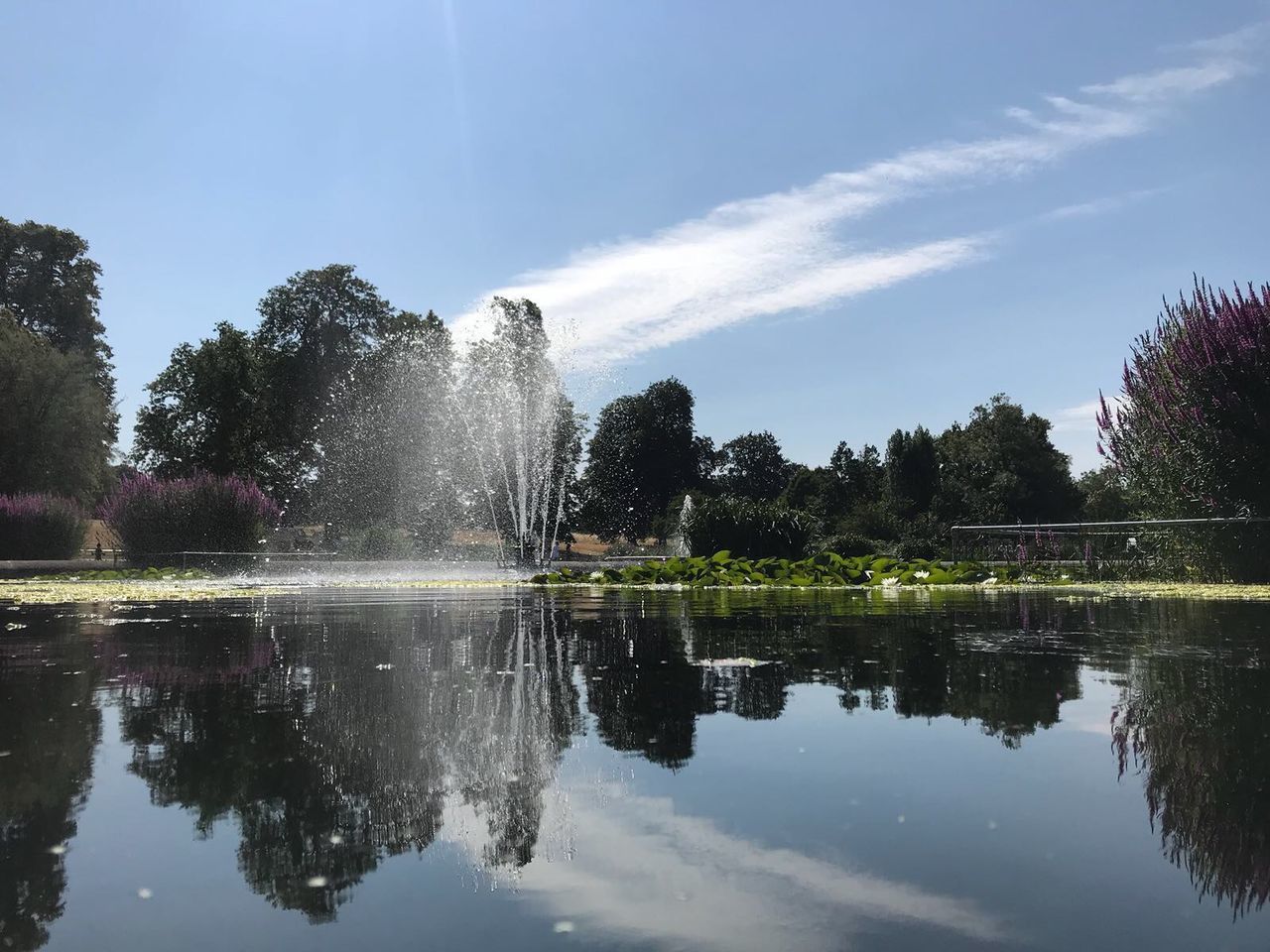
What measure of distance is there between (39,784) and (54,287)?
7220 cm

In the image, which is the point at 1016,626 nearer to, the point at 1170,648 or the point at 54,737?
the point at 1170,648

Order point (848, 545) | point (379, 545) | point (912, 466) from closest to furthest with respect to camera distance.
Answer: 1. point (848, 545)
2. point (379, 545)
3. point (912, 466)

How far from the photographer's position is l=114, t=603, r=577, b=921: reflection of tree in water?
3.29m

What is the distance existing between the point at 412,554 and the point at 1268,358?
33606 mm

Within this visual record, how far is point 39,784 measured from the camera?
13.6ft

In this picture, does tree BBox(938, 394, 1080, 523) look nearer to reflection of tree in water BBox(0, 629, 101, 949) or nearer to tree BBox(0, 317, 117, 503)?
tree BBox(0, 317, 117, 503)

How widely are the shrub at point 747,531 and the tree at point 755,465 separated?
66.9 metres

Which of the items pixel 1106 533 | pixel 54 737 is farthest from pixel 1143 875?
pixel 1106 533

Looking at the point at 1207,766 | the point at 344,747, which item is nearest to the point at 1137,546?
the point at 1207,766

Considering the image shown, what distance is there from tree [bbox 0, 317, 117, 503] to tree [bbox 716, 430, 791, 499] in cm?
5626

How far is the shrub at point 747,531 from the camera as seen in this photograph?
2598cm

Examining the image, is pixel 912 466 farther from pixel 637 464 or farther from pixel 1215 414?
pixel 1215 414

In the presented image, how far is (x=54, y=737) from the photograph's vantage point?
5082 millimetres

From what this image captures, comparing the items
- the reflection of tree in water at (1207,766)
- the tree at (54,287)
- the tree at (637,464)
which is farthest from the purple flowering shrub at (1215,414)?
the tree at (54,287)
